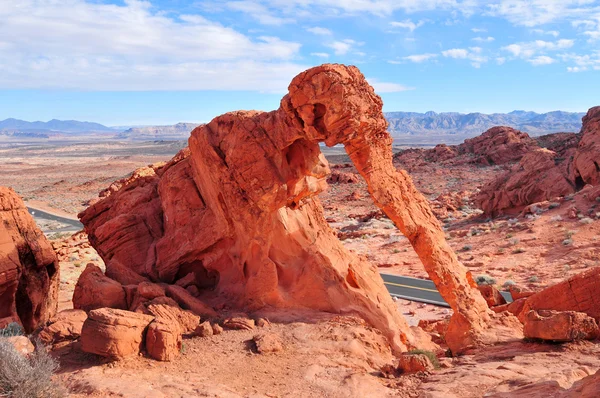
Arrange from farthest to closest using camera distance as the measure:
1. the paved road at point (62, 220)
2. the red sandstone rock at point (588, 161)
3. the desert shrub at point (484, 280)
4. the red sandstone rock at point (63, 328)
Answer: the paved road at point (62, 220) → the red sandstone rock at point (588, 161) → the desert shrub at point (484, 280) → the red sandstone rock at point (63, 328)

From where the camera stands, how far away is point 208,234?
43.7 feet

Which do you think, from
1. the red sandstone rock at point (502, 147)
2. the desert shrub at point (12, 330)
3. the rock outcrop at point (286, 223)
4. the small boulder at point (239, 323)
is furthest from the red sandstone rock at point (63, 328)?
the red sandstone rock at point (502, 147)

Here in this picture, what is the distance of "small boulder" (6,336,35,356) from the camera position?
9500 millimetres

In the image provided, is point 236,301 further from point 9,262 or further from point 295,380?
point 9,262

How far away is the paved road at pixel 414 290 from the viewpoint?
817 inches

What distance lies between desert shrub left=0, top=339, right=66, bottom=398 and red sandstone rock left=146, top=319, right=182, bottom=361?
1.90 meters

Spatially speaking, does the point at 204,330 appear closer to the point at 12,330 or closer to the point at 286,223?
the point at 286,223

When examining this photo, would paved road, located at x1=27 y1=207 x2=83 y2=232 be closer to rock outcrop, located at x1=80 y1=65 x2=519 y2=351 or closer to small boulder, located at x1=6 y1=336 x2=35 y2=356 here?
rock outcrop, located at x1=80 y1=65 x2=519 y2=351

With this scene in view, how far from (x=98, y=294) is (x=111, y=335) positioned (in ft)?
8.20

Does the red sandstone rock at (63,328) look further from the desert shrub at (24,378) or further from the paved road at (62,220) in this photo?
the paved road at (62,220)

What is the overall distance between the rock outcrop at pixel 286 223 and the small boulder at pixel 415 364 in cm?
204

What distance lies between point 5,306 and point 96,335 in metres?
4.82

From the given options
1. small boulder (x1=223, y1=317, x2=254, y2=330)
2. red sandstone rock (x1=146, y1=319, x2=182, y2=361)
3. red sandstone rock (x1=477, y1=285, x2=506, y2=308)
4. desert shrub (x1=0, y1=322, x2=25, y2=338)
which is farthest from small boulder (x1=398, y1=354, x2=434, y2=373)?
desert shrub (x1=0, y1=322, x2=25, y2=338)

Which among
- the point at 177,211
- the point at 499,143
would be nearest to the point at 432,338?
the point at 177,211
